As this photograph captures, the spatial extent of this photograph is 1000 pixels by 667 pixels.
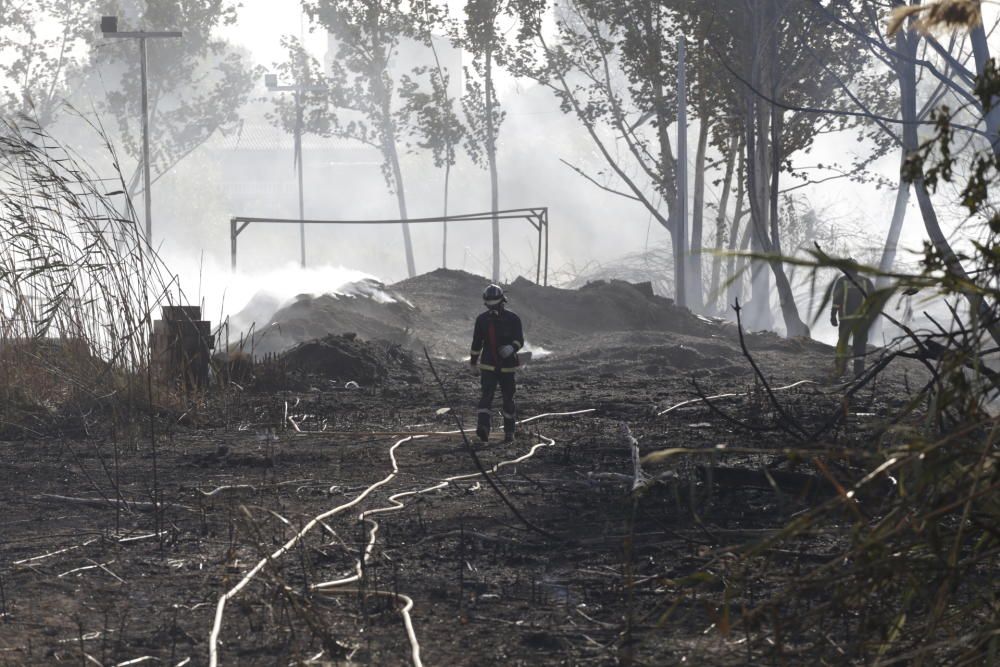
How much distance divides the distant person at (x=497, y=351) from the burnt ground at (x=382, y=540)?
0.41 m

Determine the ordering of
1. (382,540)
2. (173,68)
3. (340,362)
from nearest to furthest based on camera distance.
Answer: (382,540)
(340,362)
(173,68)

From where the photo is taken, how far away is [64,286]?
10008mm

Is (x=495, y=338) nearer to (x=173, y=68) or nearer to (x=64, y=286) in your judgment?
(x=64, y=286)

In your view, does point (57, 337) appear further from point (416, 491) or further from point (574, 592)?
point (574, 592)

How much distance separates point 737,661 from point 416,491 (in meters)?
4.01

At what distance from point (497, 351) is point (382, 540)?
4.33 meters

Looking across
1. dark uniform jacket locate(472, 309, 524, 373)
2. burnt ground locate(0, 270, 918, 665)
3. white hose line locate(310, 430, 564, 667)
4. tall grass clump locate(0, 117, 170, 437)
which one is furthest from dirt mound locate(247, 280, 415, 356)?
white hose line locate(310, 430, 564, 667)

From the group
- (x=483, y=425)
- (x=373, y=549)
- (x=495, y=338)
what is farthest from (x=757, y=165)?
(x=373, y=549)

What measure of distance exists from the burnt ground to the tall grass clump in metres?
0.66

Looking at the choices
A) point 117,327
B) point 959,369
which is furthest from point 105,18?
point 959,369

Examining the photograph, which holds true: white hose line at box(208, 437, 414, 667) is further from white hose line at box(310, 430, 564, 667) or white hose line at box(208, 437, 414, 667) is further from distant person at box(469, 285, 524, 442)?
distant person at box(469, 285, 524, 442)

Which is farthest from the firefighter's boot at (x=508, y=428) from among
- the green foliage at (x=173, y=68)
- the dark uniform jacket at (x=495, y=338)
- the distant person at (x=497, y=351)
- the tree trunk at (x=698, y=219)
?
the green foliage at (x=173, y=68)

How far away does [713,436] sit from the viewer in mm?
10633

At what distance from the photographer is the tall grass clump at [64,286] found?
9.12 meters
